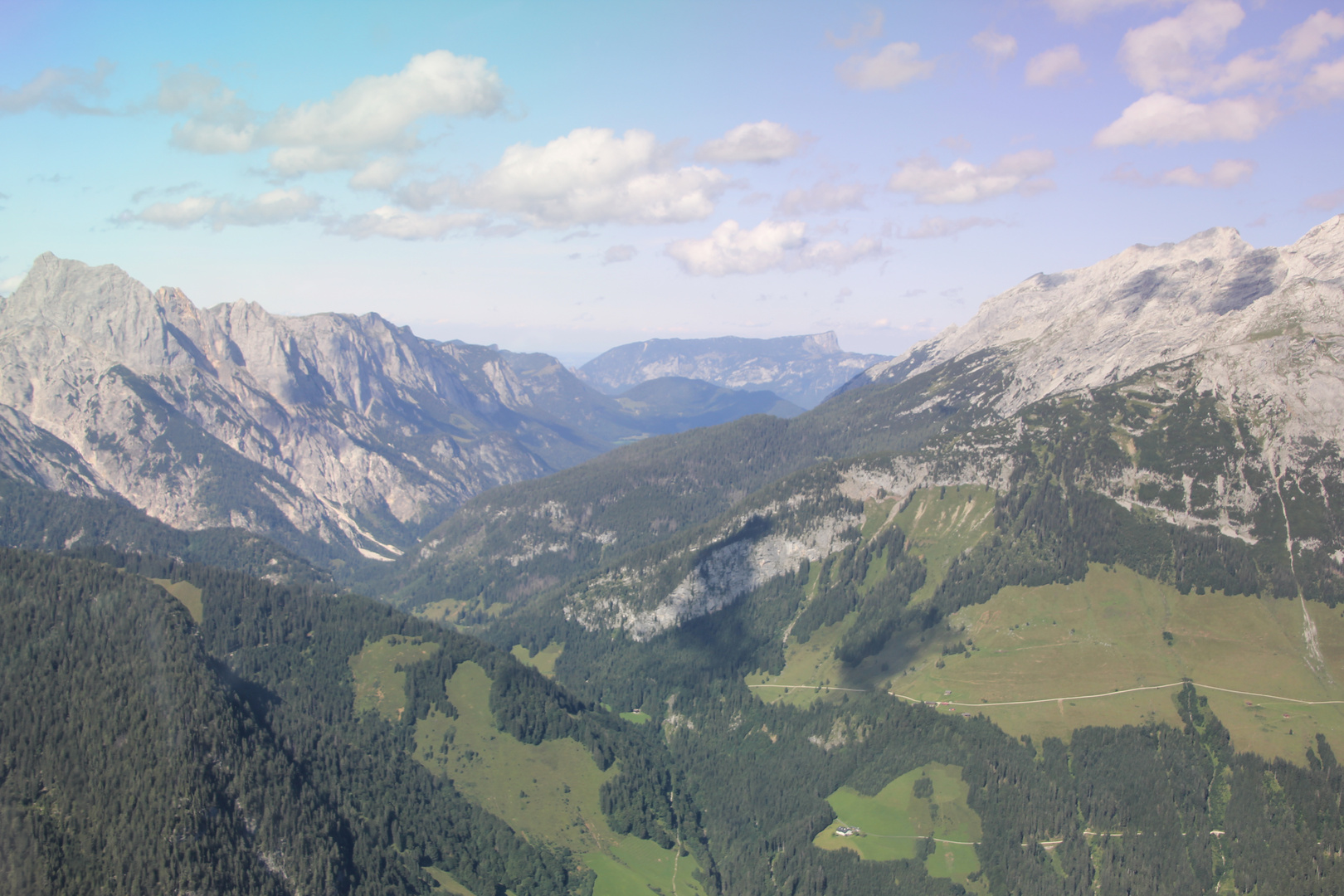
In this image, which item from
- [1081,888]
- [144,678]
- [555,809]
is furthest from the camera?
[555,809]

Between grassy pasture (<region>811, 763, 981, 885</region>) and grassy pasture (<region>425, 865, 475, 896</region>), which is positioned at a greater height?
grassy pasture (<region>425, 865, 475, 896</region>)

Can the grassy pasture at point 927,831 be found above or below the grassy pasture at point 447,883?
below

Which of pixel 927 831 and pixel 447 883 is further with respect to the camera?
pixel 927 831

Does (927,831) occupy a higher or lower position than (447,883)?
lower

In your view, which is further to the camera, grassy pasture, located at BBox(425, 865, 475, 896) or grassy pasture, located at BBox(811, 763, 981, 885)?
grassy pasture, located at BBox(811, 763, 981, 885)

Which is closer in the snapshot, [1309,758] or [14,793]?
[14,793]

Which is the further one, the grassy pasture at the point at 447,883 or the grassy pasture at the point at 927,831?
the grassy pasture at the point at 927,831

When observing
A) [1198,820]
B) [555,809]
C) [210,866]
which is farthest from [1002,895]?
[210,866]

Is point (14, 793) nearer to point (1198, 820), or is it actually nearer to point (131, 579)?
point (131, 579)
